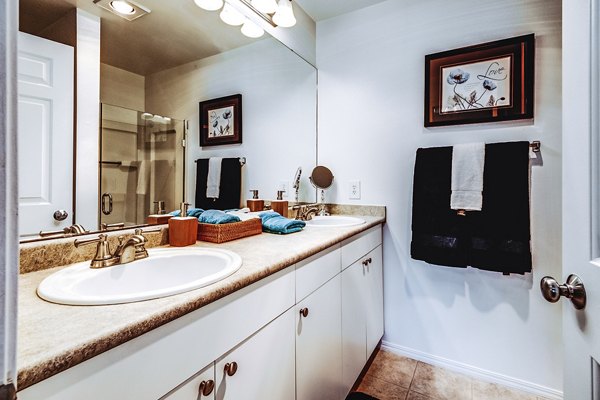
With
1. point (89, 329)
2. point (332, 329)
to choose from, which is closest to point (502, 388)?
point (332, 329)

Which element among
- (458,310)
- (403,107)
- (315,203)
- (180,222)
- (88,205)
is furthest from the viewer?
(315,203)

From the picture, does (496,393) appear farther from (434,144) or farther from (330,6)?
(330,6)

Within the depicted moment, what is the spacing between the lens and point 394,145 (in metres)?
1.88

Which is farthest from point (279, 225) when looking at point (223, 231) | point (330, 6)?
point (330, 6)

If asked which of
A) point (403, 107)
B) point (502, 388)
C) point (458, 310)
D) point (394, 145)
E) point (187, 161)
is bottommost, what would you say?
point (502, 388)

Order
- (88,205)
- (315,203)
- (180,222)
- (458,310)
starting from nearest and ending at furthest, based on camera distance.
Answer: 1. (88,205)
2. (180,222)
3. (458,310)
4. (315,203)

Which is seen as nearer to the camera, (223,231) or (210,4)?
(223,231)

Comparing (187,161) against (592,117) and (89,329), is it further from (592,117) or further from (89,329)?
(592,117)

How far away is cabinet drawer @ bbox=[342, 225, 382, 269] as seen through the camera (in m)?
1.41

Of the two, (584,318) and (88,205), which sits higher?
(88,205)

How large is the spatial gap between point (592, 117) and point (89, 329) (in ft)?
3.34

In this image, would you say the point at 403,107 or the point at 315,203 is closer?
the point at 403,107

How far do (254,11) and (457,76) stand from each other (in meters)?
1.20

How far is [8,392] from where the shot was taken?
10.8 inches
